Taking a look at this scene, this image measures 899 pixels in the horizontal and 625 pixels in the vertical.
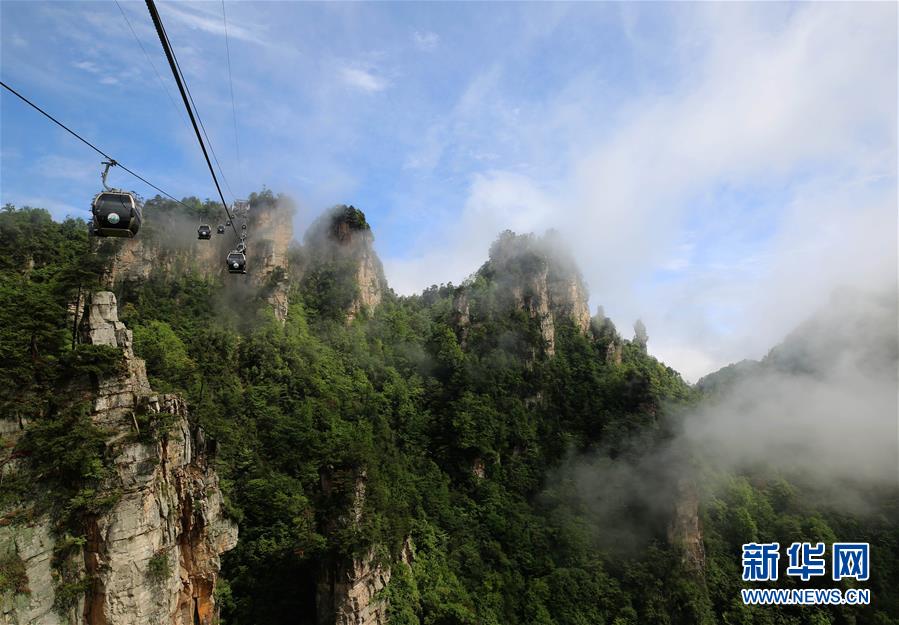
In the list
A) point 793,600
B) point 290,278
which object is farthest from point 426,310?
point 793,600

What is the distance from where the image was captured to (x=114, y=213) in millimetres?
9734

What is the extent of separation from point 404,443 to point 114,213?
141ft

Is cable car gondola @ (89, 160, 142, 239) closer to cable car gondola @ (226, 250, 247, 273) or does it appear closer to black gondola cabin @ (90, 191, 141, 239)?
black gondola cabin @ (90, 191, 141, 239)

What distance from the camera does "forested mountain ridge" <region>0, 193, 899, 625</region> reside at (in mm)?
28688

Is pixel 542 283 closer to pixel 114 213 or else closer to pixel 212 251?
pixel 212 251

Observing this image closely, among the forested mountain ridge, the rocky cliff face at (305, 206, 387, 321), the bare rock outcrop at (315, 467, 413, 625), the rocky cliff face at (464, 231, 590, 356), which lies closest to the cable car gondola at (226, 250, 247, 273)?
the forested mountain ridge

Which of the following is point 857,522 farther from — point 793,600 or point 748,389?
point 748,389

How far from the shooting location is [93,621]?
14734mm

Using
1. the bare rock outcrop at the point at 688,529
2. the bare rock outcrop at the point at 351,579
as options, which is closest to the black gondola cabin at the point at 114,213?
the bare rock outcrop at the point at 351,579

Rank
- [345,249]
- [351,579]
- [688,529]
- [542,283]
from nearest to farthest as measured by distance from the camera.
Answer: [351,579] < [688,529] < [345,249] < [542,283]

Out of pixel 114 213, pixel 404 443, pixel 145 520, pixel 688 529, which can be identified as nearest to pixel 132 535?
pixel 145 520

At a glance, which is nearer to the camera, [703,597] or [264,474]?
[264,474]

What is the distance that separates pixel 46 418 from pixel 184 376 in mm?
20428

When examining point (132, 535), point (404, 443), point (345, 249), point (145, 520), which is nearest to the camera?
point (132, 535)
